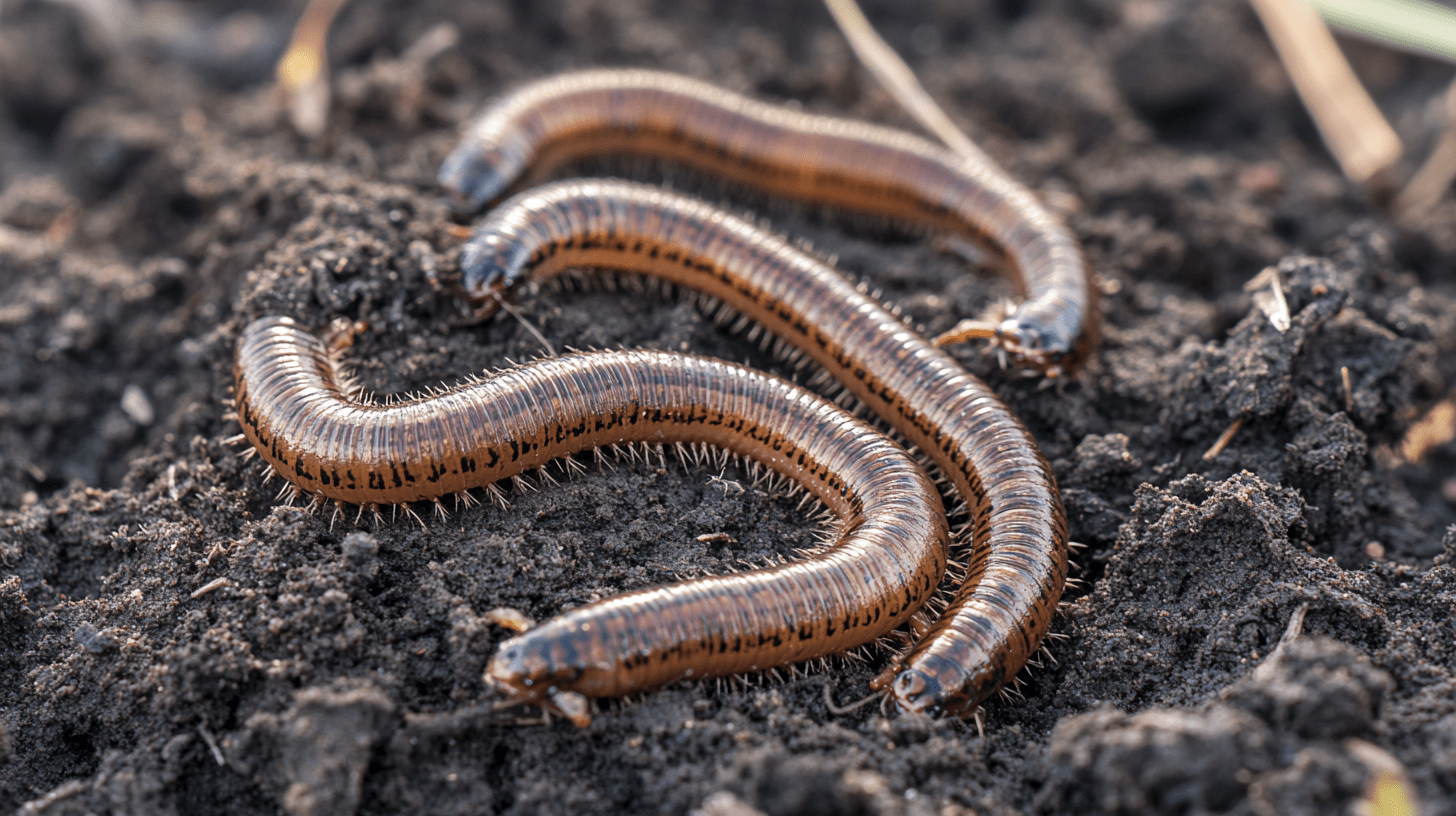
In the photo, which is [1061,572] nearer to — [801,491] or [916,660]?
[916,660]

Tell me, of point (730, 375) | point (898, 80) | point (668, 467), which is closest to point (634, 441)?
point (668, 467)

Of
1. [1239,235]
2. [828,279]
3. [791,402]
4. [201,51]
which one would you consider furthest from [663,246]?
[201,51]

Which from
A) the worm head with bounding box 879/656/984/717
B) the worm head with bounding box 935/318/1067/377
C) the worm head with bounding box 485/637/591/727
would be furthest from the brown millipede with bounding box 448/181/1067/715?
the worm head with bounding box 935/318/1067/377

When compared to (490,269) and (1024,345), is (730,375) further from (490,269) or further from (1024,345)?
(1024,345)

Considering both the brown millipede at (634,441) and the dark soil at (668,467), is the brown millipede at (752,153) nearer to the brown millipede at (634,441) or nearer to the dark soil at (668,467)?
the dark soil at (668,467)

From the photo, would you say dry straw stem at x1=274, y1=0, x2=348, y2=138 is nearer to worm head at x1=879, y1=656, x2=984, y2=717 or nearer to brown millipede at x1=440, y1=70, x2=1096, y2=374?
brown millipede at x1=440, y1=70, x2=1096, y2=374

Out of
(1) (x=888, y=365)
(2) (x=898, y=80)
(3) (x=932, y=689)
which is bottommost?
(3) (x=932, y=689)
